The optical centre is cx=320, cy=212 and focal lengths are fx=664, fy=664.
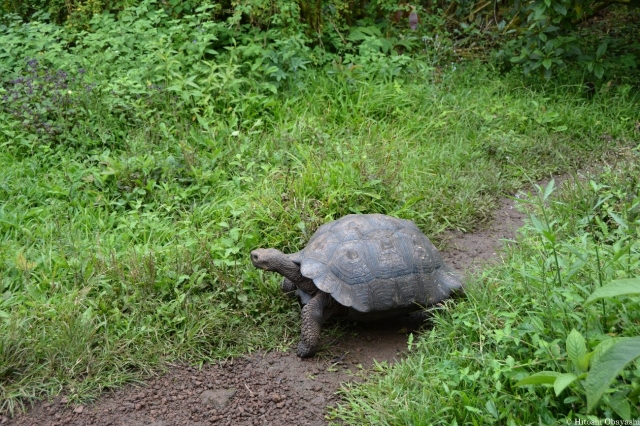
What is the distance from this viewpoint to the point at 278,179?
515 cm

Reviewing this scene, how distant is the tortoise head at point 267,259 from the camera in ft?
13.3

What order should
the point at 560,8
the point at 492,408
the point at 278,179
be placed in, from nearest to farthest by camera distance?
the point at 492,408, the point at 278,179, the point at 560,8

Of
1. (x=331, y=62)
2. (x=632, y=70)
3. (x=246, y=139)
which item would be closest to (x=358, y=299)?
(x=246, y=139)

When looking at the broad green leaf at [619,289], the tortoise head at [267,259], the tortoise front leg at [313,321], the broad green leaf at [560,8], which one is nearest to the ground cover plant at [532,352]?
the broad green leaf at [619,289]

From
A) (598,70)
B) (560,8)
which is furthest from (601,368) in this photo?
(598,70)

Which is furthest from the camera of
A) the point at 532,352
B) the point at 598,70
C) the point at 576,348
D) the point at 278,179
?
the point at 598,70

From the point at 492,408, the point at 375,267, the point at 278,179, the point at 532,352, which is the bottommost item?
the point at 278,179

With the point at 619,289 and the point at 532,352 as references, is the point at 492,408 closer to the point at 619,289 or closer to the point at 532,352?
the point at 532,352

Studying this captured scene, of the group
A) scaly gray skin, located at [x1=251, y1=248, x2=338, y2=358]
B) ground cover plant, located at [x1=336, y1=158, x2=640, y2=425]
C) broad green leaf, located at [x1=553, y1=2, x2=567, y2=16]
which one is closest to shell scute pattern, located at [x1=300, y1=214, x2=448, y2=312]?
scaly gray skin, located at [x1=251, y1=248, x2=338, y2=358]

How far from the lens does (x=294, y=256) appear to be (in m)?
4.14

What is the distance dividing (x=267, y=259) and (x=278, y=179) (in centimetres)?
121

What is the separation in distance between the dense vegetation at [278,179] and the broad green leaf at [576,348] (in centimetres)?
12

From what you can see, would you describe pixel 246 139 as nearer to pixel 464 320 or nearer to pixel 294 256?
pixel 294 256

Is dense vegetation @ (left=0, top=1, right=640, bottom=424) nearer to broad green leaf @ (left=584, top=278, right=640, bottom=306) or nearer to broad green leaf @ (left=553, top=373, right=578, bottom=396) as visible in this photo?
broad green leaf @ (left=553, top=373, right=578, bottom=396)
